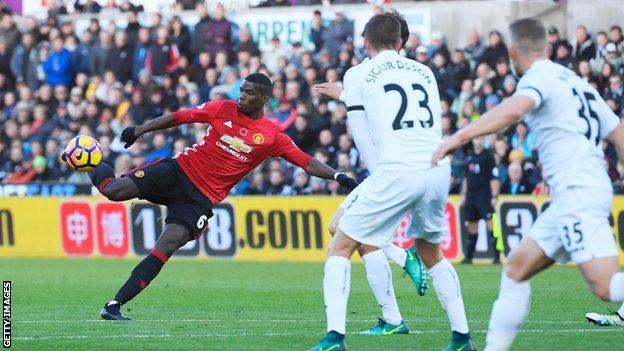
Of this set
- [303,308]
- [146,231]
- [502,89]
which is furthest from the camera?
[146,231]

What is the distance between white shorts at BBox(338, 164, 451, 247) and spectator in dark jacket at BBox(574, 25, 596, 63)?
572 inches

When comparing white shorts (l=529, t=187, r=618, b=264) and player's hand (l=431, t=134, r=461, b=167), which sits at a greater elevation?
player's hand (l=431, t=134, r=461, b=167)

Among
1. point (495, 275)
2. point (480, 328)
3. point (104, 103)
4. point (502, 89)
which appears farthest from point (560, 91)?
point (104, 103)

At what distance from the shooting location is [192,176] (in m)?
12.8

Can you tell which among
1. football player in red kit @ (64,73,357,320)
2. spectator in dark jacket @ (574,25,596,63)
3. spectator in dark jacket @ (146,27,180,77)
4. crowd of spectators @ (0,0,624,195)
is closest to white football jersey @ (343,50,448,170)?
football player in red kit @ (64,73,357,320)

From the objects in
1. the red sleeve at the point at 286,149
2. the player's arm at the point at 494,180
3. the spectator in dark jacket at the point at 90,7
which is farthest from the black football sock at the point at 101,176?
the spectator in dark jacket at the point at 90,7

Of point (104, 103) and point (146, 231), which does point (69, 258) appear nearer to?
point (146, 231)

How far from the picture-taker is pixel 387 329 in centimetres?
1093

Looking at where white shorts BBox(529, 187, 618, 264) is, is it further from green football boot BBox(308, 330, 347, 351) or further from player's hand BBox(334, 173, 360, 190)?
player's hand BBox(334, 173, 360, 190)

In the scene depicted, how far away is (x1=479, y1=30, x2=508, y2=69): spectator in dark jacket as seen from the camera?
24.1 metres

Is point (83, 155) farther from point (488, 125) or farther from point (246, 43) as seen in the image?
point (246, 43)

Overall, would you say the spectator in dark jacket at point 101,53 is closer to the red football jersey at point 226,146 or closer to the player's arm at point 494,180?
the player's arm at point 494,180

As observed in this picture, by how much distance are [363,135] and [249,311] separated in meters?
4.27

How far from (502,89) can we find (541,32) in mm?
15110
